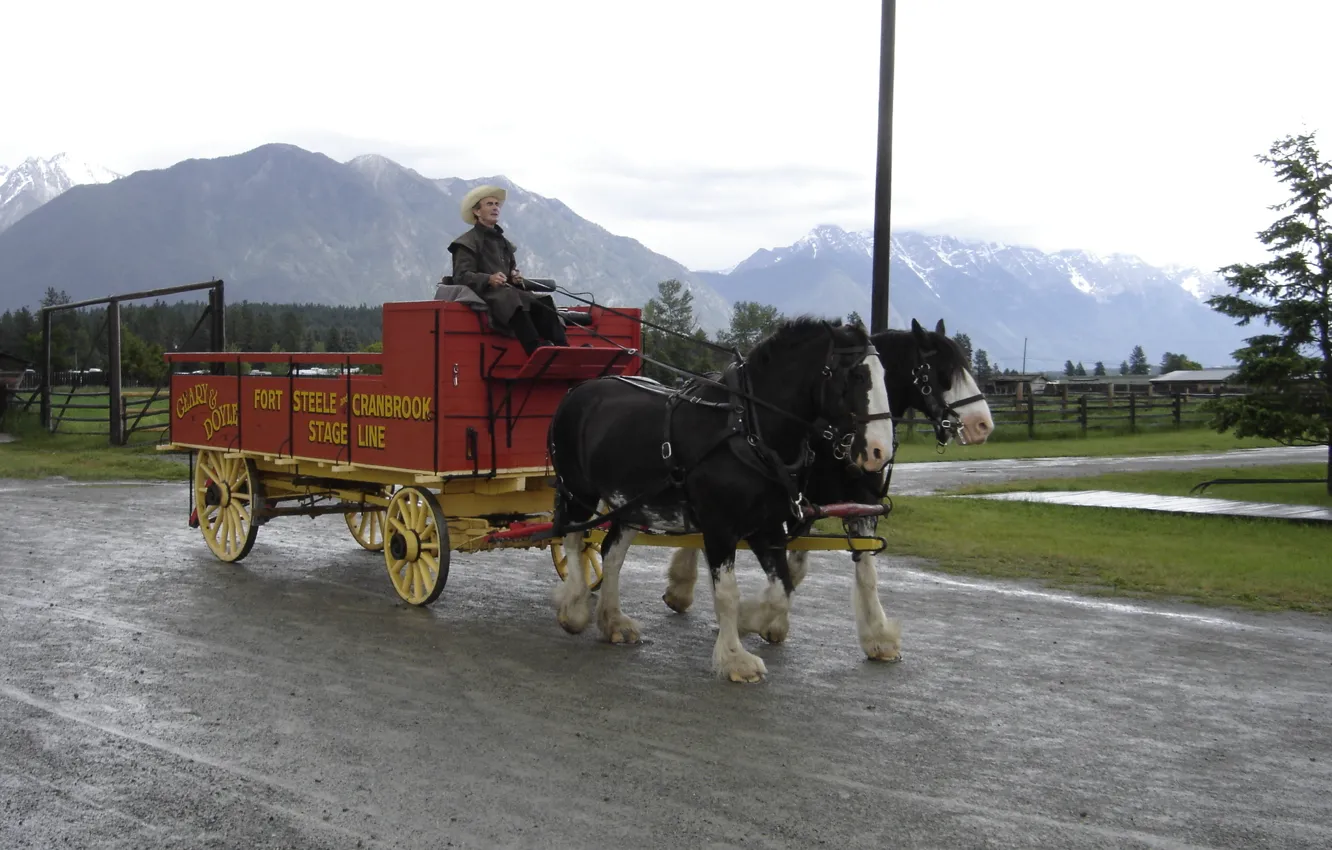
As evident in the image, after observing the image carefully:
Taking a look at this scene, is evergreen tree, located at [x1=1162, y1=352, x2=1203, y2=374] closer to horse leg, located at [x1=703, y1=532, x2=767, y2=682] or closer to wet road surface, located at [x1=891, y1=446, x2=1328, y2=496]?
wet road surface, located at [x1=891, y1=446, x2=1328, y2=496]

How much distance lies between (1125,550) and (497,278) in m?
7.48

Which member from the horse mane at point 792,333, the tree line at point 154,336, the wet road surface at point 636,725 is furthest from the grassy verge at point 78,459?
the tree line at point 154,336

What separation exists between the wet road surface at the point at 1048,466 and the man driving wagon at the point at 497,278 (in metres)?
9.98

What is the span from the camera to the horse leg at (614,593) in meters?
7.93

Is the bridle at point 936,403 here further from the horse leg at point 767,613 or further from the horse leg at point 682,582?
the horse leg at point 682,582

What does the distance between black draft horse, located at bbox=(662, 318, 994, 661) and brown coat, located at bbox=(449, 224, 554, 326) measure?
8.24 feet

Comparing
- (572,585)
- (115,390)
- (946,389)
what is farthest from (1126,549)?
(115,390)

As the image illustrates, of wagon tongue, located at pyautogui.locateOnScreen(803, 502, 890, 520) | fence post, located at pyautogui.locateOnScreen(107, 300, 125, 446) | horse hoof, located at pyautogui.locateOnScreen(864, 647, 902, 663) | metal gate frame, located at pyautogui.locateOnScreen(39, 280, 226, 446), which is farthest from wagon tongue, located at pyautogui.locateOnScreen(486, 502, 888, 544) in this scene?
fence post, located at pyautogui.locateOnScreen(107, 300, 125, 446)

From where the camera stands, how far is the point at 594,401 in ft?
26.8

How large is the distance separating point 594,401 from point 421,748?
319 centimetres

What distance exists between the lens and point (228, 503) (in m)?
11.3

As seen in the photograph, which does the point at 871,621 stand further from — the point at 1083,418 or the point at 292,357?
the point at 1083,418

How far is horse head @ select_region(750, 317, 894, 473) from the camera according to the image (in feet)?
22.2

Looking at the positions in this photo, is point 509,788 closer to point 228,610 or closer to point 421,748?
point 421,748
